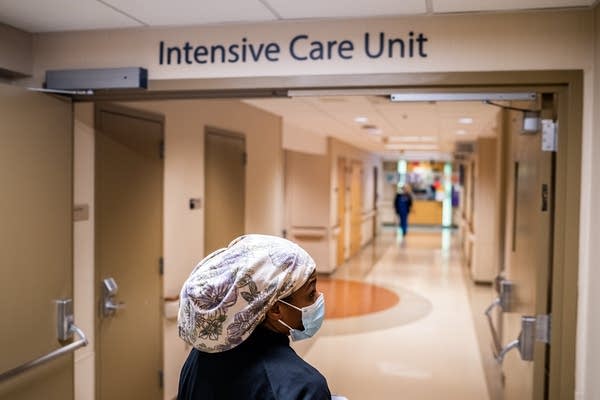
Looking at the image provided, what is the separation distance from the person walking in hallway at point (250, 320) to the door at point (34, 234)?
4.84 feet

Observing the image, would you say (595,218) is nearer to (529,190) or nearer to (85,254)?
(529,190)

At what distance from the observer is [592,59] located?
238 centimetres

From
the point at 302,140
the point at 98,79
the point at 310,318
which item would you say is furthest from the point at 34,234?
the point at 302,140

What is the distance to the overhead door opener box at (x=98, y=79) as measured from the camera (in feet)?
9.00

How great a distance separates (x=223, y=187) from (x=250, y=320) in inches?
157

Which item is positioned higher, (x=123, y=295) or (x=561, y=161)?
(x=561, y=161)

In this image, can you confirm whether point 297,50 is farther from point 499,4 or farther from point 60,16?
point 60,16

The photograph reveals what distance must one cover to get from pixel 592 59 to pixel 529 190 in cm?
76

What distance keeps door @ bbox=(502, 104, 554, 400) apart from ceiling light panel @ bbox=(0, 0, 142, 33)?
2.07 m

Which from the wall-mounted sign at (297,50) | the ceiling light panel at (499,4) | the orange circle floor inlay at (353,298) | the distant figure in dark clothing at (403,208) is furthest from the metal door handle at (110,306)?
the distant figure in dark clothing at (403,208)

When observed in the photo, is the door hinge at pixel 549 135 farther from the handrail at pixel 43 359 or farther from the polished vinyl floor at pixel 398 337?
the polished vinyl floor at pixel 398 337

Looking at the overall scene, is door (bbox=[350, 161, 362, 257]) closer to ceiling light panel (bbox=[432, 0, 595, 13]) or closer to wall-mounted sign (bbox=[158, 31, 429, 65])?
wall-mounted sign (bbox=[158, 31, 429, 65])

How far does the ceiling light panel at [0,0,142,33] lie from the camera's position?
2.44 metres

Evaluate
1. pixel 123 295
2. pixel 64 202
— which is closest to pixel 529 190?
pixel 64 202
